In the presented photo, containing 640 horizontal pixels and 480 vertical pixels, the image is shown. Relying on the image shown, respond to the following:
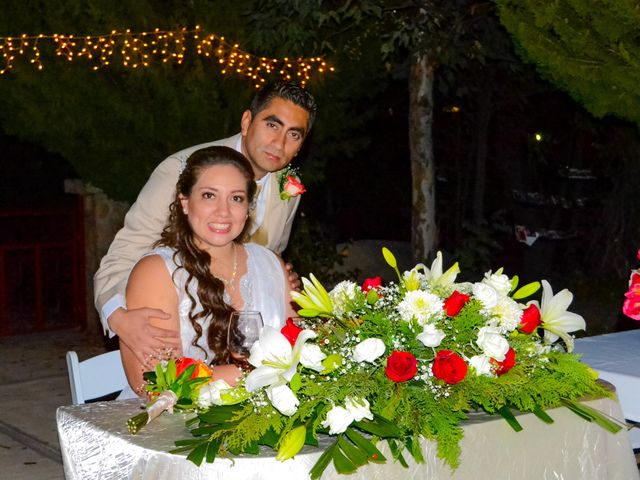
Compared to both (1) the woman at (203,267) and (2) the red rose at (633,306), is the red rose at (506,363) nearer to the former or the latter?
(1) the woman at (203,267)

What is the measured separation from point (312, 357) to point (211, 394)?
0.39 m

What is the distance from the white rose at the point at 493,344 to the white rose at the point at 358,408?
343 mm

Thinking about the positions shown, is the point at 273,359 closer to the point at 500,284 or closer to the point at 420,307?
the point at 420,307

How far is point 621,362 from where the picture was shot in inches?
169

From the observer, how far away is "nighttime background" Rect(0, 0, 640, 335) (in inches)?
273

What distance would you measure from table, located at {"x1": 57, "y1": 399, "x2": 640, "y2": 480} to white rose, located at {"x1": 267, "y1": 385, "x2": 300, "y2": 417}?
11 cm

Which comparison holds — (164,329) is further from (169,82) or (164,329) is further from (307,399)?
(169,82)

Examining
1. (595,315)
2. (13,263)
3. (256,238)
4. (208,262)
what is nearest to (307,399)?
(208,262)

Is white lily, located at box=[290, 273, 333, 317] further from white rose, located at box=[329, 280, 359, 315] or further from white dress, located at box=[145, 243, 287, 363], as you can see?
white dress, located at box=[145, 243, 287, 363]

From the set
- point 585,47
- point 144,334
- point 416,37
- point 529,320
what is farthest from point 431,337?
point 416,37

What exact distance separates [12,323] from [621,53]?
7.52 m

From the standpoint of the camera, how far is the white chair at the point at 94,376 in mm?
3643

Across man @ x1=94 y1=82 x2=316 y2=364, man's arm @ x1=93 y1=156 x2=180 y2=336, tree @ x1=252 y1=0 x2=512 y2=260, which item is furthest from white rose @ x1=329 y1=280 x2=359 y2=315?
tree @ x1=252 y1=0 x2=512 y2=260

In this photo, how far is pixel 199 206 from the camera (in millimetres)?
3721
